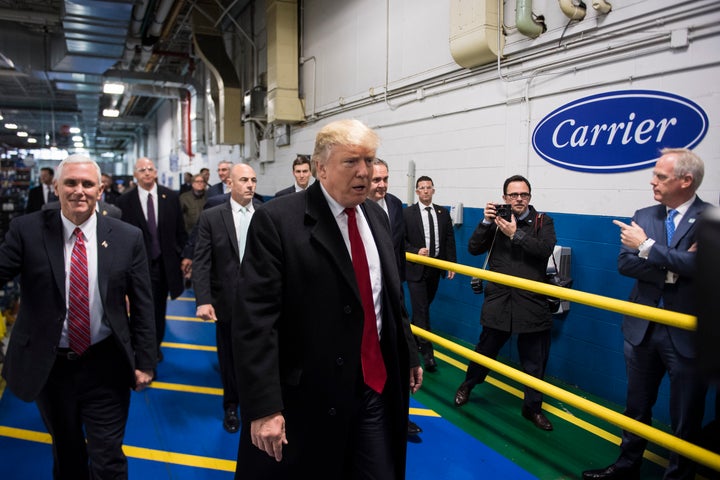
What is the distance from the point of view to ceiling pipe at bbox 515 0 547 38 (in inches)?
192

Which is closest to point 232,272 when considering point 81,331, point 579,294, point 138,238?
point 138,238

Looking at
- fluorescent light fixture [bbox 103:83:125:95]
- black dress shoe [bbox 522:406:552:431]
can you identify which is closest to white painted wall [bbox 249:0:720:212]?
black dress shoe [bbox 522:406:552:431]

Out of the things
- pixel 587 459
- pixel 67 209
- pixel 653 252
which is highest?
pixel 67 209

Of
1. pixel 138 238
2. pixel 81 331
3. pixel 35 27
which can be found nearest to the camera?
pixel 81 331

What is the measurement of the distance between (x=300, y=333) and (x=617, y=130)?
3.62 metres

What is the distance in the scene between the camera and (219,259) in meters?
3.99

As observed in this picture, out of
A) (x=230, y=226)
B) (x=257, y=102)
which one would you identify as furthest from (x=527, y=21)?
(x=257, y=102)

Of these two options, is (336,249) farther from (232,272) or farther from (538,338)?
(538,338)

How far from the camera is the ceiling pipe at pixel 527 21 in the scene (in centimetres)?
487

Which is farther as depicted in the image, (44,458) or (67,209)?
(44,458)

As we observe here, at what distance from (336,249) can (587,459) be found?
279cm

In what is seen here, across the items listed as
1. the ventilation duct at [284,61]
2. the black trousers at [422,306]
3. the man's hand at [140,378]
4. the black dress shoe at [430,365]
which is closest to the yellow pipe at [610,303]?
the black trousers at [422,306]

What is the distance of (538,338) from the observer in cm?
409

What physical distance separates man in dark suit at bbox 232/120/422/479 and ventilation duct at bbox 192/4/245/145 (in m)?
12.1
